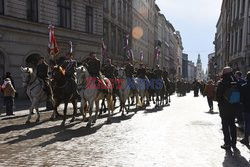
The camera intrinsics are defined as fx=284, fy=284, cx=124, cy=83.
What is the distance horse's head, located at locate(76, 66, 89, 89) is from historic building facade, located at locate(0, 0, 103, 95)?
11824 millimetres

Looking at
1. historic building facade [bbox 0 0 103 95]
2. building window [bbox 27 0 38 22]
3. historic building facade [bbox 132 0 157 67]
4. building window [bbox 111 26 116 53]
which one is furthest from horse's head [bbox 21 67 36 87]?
historic building facade [bbox 132 0 157 67]

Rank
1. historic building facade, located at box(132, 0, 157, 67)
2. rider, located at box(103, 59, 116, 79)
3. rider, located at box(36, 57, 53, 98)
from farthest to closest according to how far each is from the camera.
A: historic building facade, located at box(132, 0, 157, 67), rider, located at box(103, 59, 116, 79), rider, located at box(36, 57, 53, 98)

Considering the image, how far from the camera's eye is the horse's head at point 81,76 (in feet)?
34.5

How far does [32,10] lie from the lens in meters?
23.1

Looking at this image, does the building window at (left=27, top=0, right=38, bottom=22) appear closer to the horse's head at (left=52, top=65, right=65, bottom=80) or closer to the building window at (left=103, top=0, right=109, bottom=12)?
the horse's head at (left=52, top=65, right=65, bottom=80)

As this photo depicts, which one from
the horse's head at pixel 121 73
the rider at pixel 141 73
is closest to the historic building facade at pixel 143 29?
the rider at pixel 141 73

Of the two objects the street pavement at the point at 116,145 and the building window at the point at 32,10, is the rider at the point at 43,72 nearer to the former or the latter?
the street pavement at the point at 116,145

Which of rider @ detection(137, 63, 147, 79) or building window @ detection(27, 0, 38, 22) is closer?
rider @ detection(137, 63, 147, 79)

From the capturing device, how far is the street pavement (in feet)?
20.9

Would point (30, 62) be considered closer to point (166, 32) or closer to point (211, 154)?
point (211, 154)

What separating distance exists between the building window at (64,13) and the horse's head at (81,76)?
17.2 meters

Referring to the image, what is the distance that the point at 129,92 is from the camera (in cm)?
1442

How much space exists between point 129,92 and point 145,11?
5169 cm

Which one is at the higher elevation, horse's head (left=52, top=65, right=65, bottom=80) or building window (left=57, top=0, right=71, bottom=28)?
building window (left=57, top=0, right=71, bottom=28)
